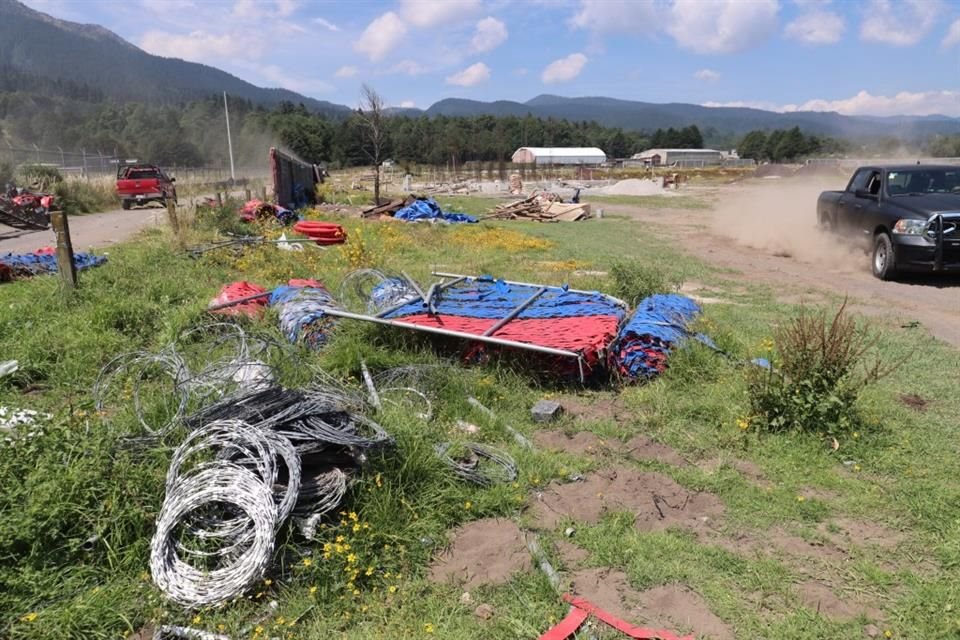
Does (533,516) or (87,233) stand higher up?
(87,233)

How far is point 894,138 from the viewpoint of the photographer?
93.9 meters

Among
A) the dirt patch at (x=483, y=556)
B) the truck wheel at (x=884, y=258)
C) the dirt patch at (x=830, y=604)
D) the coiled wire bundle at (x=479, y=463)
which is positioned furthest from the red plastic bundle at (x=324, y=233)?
the dirt patch at (x=830, y=604)

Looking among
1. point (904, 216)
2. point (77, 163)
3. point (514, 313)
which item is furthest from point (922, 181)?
point (77, 163)

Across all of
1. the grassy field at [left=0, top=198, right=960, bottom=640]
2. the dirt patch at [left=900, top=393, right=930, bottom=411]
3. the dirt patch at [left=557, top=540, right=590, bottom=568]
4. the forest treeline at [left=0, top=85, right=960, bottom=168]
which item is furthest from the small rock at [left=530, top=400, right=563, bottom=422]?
the forest treeline at [left=0, top=85, right=960, bottom=168]

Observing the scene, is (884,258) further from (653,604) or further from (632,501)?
(653,604)

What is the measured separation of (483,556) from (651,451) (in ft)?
5.87

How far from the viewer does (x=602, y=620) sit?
2.92 m

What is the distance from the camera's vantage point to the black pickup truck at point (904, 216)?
9664 mm

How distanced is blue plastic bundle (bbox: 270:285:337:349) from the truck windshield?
10.2 metres

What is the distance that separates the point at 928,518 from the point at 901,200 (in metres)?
8.89

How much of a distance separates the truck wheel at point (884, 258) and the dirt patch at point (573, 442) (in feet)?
26.8

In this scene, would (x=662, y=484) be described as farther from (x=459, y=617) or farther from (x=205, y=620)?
(x=205, y=620)

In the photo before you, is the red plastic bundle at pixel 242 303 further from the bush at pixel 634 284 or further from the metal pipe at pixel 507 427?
the bush at pixel 634 284

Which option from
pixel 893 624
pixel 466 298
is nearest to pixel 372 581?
pixel 893 624
